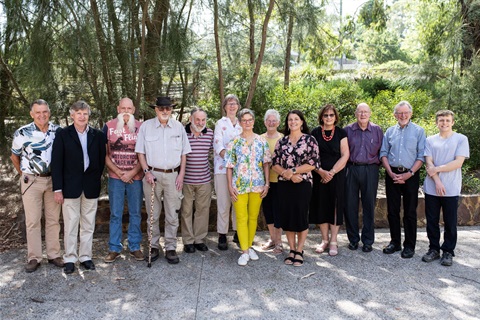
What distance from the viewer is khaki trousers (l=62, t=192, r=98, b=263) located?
4039 mm

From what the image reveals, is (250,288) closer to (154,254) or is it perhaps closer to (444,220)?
(154,254)

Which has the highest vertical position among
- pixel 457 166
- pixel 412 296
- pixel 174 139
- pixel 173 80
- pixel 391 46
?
pixel 391 46

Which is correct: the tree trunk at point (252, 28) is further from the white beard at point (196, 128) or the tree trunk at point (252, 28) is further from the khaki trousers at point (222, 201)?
the khaki trousers at point (222, 201)

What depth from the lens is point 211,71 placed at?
629 centimetres

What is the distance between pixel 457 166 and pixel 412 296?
4.32ft

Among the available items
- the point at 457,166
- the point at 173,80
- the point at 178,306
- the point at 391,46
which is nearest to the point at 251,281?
the point at 178,306

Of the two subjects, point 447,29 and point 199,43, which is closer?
point 199,43

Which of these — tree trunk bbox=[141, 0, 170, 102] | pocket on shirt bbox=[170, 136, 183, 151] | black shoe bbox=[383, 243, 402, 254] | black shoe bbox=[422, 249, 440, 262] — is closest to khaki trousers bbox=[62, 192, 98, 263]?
pocket on shirt bbox=[170, 136, 183, 151]

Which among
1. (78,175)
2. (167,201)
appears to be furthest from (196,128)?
(78,175)

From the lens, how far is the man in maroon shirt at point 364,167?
14.6 feet

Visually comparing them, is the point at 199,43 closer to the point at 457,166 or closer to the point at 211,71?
the point at 211,71

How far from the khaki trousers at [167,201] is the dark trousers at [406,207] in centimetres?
207

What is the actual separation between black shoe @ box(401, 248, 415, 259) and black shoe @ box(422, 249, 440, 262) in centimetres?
12

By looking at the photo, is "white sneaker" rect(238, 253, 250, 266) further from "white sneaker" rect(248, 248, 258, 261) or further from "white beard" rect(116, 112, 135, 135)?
"white beard" rect(116, 112, 135, 135)
